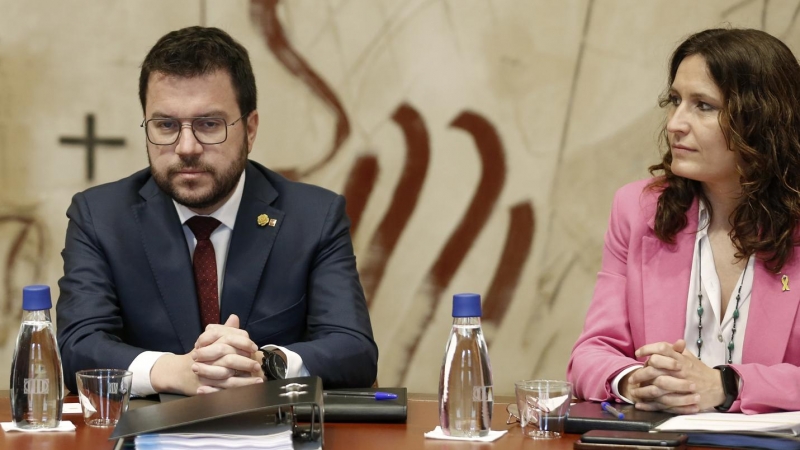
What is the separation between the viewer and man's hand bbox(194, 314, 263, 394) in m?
1.96

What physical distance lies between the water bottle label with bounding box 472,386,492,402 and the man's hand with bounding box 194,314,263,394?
504 mm

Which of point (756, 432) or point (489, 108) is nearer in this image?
point (756, 432)

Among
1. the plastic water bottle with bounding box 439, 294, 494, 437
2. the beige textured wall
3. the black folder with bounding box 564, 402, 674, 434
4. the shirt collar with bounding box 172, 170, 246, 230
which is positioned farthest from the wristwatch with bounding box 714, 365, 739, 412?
the beige textured wall

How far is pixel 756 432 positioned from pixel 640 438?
0.22m

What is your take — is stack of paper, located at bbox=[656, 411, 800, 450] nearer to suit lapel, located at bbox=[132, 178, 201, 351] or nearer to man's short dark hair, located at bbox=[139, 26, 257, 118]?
suit lapel, located at bbox=[132, 178, 201, 351]

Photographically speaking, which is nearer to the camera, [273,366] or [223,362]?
[223,362]

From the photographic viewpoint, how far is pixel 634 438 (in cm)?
156

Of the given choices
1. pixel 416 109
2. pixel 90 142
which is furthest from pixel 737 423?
pixel 90 142

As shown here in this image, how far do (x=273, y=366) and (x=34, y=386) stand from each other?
1.68ft

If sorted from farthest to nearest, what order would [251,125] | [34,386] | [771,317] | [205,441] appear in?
[251,125], [771,317], [34,386], [205,441]

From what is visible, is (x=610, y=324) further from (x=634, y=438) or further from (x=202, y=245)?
(x=202, y=245)

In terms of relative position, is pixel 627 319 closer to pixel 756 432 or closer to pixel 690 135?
pixel 690 135

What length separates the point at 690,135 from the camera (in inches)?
91.5

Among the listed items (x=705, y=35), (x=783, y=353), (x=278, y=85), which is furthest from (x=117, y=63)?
(x=783, y=353)
